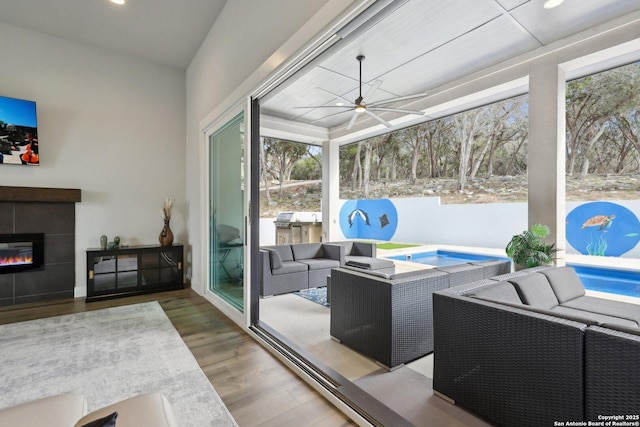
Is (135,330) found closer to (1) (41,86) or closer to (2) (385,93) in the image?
(1) (41,86)

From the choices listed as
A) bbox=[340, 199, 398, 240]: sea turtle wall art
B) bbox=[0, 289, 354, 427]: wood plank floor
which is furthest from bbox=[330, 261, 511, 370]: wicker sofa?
bbox=[340, 199, 398, 240]: sea turtle wall art

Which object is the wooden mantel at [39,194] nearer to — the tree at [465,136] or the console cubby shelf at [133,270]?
the console cubby shelf at [133,270]

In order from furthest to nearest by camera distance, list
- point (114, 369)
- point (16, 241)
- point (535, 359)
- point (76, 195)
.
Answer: point (76, 195) → point (16, 241) → point (114, 369) → point (535, 359)

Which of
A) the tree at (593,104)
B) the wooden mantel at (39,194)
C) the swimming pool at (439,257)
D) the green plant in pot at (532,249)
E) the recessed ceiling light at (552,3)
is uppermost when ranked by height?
the recessed ceiling light at (552,3)

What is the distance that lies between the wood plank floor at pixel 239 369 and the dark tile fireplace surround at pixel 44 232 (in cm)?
23

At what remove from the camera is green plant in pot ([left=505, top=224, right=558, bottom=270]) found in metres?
3.30

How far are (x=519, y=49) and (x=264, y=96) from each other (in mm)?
3403

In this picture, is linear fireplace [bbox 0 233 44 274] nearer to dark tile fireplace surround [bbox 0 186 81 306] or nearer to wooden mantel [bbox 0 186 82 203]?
dark tile fireplace surround [bbox 0 186 81 306]

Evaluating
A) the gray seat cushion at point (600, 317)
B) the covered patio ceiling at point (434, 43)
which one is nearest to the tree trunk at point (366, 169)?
the covered patio ceiling at point (434, 43)

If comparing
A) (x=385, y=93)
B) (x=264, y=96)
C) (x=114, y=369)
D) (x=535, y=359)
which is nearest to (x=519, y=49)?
(x=385, y=93)

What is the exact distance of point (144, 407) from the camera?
3.43 feet

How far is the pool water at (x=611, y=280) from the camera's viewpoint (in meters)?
4.68

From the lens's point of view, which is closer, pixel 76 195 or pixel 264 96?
pixel 264 96

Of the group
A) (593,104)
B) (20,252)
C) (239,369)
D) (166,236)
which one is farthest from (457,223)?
(20,252)
